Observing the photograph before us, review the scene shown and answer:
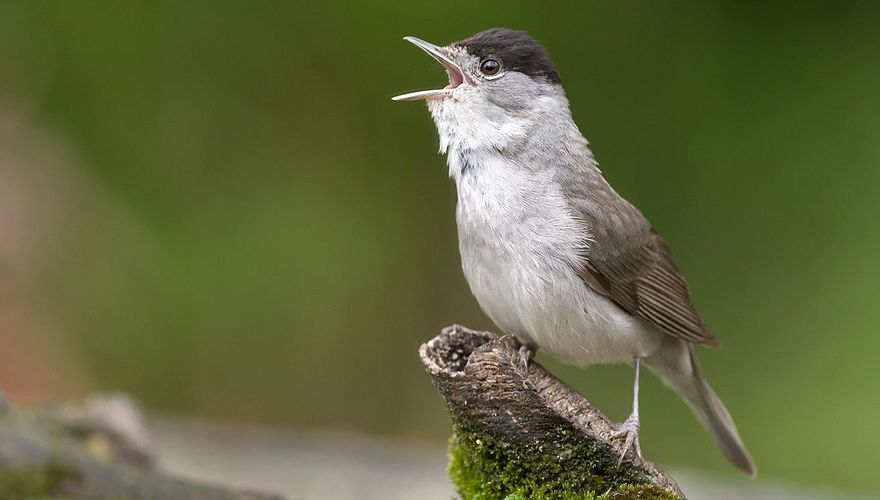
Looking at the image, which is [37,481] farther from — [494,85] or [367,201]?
[367,201]

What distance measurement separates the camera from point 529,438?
3.23m

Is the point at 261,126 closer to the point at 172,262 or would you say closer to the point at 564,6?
the point at 172,262

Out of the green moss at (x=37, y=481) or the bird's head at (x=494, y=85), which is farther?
the bird's head at (x=494, y=85)

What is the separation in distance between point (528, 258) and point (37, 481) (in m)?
2.03

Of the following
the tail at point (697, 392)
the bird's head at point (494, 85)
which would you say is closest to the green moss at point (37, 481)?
the bird's head at point (494, 85)

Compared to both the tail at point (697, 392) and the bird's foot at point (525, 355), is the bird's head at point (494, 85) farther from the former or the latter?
the tail at point (697, 392)

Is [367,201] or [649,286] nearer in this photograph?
[649,286]

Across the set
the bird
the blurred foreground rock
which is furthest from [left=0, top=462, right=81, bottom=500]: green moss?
the bird

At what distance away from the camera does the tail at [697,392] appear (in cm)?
479

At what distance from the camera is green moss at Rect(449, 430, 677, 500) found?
312 cm

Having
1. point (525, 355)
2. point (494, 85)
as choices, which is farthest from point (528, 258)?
point (494, 85)

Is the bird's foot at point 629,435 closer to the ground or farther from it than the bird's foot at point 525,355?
closer to the ground

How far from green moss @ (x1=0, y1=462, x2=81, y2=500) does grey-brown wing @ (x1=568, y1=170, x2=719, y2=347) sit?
215 centimetres

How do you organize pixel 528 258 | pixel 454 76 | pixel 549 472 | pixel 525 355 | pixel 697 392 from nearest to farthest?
pixel 549 472 < pixel 525 355 < pixel 528 258 < pixel 454 76 < pixel 697 392
